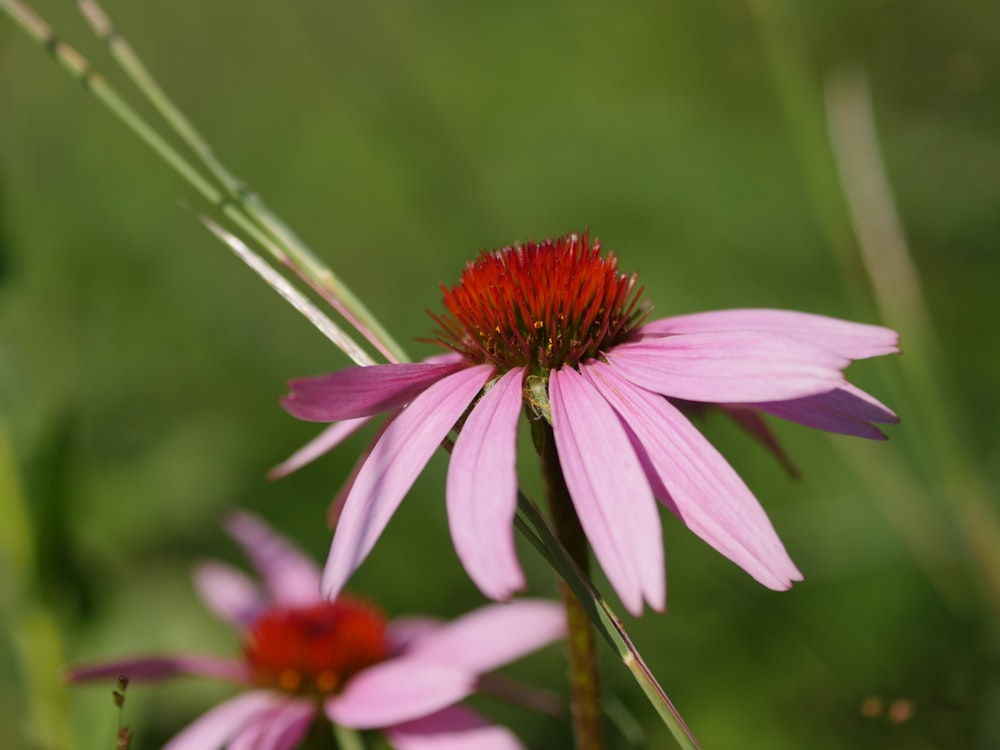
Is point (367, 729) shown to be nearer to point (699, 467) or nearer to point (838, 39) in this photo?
point (699, 467)

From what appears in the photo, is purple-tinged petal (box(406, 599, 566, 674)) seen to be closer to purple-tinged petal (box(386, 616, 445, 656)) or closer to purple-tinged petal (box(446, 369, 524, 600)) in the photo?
purple-tinged petal (box(386, 616, 445, 656))

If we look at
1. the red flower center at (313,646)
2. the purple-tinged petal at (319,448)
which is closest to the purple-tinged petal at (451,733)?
the red flower center at (313,646)

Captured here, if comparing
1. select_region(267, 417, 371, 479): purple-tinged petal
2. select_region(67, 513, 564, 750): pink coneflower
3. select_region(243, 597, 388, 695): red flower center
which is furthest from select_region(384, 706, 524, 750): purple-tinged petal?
select_region(267, 417, 371, 479): purple-tinged petal

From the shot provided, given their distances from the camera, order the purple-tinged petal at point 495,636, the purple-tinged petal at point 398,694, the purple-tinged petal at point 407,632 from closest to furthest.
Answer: the purple-tinged petal at point 398,694 < the purple-tinged petal at point 495,636 < the purple-tinged petal at point 407,632

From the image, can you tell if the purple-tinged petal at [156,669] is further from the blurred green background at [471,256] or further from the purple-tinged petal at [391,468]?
the purple-tinged petal at [391,468]

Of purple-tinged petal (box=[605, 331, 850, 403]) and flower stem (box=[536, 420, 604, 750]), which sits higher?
purple-tinged petal (box=[605, 331, 850, 403])

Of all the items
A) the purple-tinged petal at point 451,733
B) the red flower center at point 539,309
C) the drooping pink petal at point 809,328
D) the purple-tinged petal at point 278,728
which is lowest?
the purple-tinged petal at point 451,733

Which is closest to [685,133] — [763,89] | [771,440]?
[763,89]
